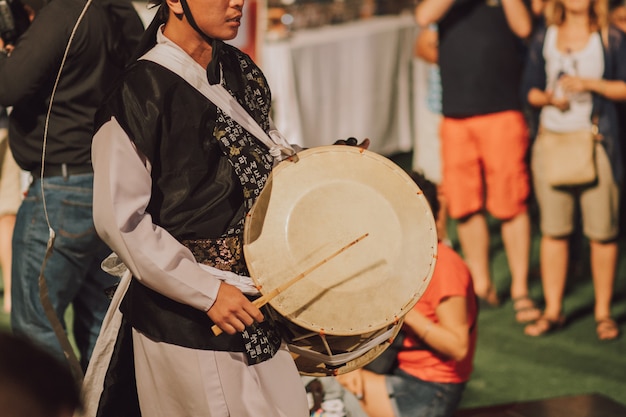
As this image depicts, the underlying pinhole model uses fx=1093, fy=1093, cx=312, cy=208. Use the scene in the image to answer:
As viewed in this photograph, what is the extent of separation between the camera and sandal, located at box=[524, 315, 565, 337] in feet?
18.5

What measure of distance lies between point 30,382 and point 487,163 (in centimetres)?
466

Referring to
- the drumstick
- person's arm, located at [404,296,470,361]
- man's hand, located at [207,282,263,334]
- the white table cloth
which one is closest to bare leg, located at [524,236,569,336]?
person's arm, located at [404,296,470,361]

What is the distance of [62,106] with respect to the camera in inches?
145

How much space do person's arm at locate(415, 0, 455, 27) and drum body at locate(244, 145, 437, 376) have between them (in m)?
2.98

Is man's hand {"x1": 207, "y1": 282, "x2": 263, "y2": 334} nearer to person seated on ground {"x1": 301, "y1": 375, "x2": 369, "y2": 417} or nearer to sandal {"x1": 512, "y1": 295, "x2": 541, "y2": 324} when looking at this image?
person seated on ground {"x1": 301, "y1": 375, "x2": 369, "y2": 417}

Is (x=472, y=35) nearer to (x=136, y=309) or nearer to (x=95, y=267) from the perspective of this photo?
(x=95, y=267)

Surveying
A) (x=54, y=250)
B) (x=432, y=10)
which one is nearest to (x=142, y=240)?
(x=54, y=250)

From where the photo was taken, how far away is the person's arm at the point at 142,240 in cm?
261

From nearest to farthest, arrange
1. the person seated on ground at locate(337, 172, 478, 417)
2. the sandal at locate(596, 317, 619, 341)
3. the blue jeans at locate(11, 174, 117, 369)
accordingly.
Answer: the blue jeans at locate(11, 174, 117, 369) < the person seated on ground at locate(337, 172, 478, 417) < the sandal at locate(596, 317, 619, 341)

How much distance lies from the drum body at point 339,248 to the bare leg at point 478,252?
3140 mm

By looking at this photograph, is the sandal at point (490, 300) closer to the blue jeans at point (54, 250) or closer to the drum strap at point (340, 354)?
the blue jeans at point (54, 250)

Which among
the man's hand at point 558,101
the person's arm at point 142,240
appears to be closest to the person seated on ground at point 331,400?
the person's arm at point 142,240

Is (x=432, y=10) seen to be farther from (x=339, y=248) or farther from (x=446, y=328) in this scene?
(x=339, y=248)

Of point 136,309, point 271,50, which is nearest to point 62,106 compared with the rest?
point 136,309
